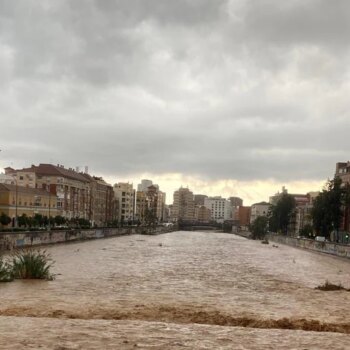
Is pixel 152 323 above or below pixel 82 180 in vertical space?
below

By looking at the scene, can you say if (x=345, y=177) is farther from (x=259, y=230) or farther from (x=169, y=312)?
(x=169, y=312)

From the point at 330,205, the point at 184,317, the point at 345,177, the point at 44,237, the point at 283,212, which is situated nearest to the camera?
the point at 184,317

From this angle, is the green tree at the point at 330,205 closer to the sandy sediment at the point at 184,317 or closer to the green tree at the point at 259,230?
the green tree at the point at 259,230

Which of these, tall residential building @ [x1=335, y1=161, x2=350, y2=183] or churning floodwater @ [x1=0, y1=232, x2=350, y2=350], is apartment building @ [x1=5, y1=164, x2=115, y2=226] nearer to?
tall residential building @ [x1=335, y1=161, x2=350, y2=183]

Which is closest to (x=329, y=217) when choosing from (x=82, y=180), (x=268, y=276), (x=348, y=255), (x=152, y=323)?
(x=348, y=255)

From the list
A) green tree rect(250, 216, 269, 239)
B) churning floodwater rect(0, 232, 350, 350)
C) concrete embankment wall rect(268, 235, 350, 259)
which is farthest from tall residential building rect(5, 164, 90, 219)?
churning floodwater rect(0, 232, 350, 350)

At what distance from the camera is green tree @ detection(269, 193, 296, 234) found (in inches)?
7288

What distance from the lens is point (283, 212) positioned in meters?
186

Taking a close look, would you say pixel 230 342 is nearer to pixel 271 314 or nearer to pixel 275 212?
pixel 271 314

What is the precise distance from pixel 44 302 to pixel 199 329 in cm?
924

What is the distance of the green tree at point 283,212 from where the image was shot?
607 feet

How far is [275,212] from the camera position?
191375 mm

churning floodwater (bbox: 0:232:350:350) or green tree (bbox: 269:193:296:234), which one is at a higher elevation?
green tree (bbox: 269:193:296:234)

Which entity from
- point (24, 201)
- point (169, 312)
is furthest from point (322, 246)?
point (169, 312)
